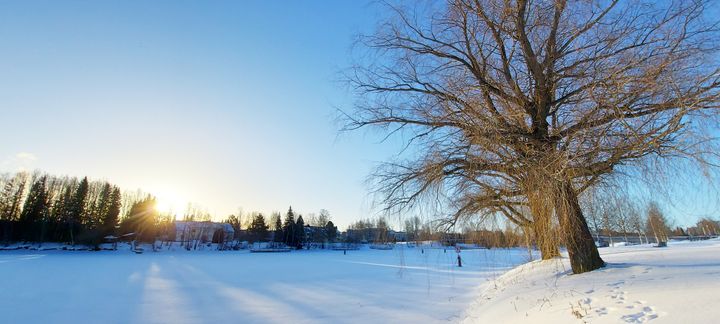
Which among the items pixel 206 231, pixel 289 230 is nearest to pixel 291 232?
pixel 289 230

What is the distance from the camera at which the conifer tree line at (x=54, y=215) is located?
150 feet

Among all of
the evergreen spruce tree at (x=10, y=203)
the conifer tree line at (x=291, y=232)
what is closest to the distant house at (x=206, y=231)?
the conifer tree line at (x=291, y=232)

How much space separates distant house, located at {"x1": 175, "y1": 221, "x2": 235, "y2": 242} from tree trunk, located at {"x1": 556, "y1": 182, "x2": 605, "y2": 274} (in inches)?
2863

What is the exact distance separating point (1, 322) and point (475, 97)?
36.2 feet

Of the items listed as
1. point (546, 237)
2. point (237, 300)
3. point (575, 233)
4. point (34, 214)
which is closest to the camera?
point (546, 237)

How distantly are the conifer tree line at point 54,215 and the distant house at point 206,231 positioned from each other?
14.4m

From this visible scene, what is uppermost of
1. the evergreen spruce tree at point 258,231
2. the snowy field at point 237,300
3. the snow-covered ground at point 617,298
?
the evergreen spruce tree at point 258,231

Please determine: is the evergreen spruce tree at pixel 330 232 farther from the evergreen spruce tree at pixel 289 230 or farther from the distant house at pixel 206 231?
the distant house at pixel 206 231

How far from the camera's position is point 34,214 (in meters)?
47.0

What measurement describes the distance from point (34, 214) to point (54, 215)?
85.2 inches

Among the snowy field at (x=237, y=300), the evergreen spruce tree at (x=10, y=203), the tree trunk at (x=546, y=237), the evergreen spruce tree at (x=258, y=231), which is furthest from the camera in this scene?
the evergreen spruce tree at (x=258, y=231)

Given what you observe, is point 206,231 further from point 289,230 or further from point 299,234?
point 299,234

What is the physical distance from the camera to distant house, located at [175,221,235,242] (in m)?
70.4

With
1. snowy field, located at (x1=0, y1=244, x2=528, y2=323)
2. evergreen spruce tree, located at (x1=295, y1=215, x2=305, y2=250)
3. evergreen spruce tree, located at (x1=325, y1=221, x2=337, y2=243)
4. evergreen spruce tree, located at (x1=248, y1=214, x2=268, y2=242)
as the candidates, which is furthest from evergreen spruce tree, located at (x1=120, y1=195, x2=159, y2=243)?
snowy field, located at (x1=0, y1=244, x2=528, y2=323)
